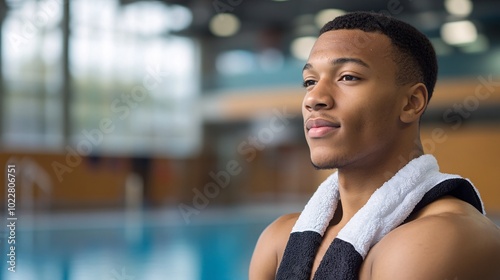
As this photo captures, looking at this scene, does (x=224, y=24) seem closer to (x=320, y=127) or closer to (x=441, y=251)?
(x=320, y=127)

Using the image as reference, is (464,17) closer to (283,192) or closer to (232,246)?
(283,192)

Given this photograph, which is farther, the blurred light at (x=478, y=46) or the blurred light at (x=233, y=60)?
the blurred light at (x=233, y=60)

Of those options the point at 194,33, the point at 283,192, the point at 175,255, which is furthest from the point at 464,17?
the point at 175,255

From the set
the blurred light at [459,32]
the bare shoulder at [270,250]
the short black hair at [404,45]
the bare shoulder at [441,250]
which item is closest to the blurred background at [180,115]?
the blurred light at [459,32]

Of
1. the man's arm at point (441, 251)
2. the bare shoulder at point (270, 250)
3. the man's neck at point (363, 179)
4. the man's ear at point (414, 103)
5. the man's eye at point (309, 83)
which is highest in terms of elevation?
the man's eye at point (309, 83)

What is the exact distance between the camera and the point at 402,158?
165cm

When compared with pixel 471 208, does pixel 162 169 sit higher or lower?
lower

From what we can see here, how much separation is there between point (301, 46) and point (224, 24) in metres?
3.37

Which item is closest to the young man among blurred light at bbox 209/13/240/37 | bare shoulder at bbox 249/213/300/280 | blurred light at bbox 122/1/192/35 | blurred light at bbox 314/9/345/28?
bare shoulder at bbox 249/213/300/280

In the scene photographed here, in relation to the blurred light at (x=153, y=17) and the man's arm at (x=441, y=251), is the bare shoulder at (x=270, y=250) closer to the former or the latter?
the man's arm at (x=441, y=251)

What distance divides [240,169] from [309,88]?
24.0 m

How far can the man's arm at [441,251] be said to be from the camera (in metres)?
1.33

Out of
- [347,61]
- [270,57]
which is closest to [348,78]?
[347,61]

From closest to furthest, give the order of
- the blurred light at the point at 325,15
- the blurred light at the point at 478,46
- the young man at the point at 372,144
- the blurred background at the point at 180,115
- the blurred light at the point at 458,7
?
the young man at the point at 372,144 → the blurred background at the point at 180,115 → the blurred light at the point at 478,46 → the blurred light at the point at 458,7 → the blurred light at the point at 325,15
